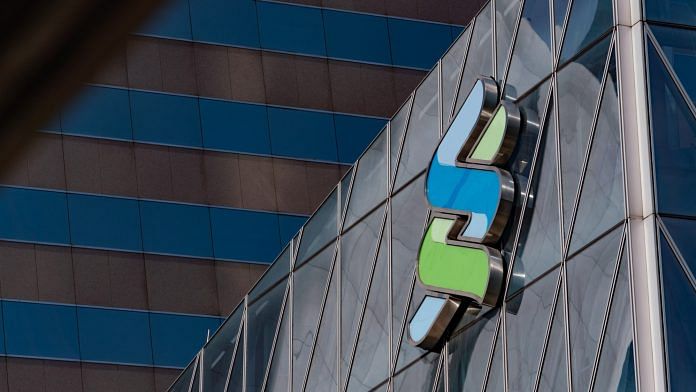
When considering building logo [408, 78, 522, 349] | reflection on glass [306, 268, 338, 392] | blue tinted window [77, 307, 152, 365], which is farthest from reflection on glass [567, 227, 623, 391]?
blue tinted window [77, 307, 152, 365]

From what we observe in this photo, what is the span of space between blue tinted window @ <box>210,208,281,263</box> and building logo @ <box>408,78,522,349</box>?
2600 centimetres

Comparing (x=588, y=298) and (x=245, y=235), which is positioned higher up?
(x=245, y=235)

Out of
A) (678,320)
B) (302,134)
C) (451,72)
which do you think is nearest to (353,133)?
(302,134)

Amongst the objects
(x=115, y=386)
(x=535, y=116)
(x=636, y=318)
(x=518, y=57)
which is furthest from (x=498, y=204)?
(x=115, y=386)

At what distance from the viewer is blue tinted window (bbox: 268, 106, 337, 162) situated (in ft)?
149

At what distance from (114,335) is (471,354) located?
27.2 meters

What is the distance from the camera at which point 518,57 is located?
1733 centimetres

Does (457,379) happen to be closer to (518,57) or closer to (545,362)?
(545,362)

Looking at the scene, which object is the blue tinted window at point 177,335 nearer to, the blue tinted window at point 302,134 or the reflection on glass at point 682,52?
the blue tinted window at point 302,134

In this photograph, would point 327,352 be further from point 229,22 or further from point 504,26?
point 229,22

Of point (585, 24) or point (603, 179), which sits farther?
point (585, 24)

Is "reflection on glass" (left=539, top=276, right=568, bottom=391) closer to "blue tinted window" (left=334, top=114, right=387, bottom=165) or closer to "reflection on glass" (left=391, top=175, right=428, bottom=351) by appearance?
"reflection on glass" (left=391, top=175, right=428, bottom=351)

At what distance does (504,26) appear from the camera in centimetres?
1822

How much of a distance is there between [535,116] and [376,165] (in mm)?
5806
